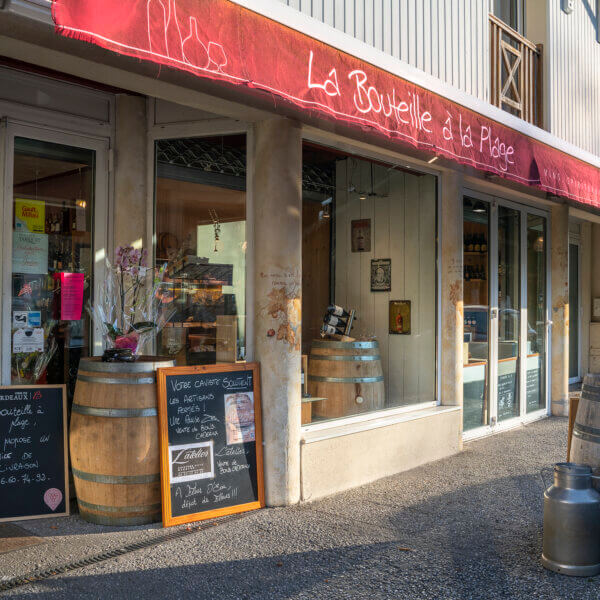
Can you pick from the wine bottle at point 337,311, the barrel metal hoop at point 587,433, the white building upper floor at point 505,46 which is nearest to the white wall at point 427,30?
the white building upper floor at point 505,46

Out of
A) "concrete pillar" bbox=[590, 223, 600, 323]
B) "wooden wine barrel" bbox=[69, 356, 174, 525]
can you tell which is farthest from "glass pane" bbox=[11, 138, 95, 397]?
"concrete pillar" bbox=[590, 223, 600, 323]

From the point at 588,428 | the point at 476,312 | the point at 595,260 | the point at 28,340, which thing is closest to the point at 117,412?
the point at 28,340

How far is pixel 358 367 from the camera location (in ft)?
18.3

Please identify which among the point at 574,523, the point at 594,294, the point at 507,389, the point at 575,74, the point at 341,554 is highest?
the point at 575,74

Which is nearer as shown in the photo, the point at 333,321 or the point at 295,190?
the point at 295,190

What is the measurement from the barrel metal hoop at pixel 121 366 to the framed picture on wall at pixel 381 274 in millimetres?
2719

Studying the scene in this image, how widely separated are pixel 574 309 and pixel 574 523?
27.0 ft

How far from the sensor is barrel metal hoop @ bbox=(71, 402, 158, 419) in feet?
12.7

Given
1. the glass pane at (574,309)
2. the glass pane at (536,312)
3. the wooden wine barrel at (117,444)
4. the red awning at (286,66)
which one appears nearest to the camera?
the red awning at (286,66)

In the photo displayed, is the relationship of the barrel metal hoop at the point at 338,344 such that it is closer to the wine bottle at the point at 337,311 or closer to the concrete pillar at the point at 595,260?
the wine bottle at the point at 337,311

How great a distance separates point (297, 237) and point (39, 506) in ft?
7.64

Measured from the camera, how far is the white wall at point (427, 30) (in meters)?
4.66

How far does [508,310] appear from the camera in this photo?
24.4 ft

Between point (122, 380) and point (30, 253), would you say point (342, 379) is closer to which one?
point (122, 380)
